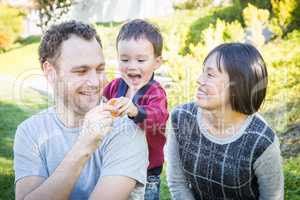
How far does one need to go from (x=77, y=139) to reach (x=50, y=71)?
1.45ft

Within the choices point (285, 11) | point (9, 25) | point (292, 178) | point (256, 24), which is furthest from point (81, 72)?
point (9, 25)

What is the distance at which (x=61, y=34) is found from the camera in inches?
87.5

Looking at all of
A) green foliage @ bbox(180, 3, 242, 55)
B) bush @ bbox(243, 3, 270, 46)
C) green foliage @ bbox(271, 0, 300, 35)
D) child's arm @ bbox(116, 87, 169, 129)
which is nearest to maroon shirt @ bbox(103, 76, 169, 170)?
child's arm @ bbox(116, 87, 169, 129)

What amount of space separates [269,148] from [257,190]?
0.32 m

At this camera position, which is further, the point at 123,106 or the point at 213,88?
the point at 213,88

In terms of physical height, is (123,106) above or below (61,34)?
below

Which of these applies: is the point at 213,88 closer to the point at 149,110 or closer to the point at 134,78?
the point at 149,110

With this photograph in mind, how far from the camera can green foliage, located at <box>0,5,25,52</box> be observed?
16000 millimetres

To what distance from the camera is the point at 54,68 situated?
2.28m

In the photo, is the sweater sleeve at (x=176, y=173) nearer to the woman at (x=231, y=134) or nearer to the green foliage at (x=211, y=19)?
the woman at (x=231, y=134)

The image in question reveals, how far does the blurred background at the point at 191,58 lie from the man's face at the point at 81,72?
2493mm

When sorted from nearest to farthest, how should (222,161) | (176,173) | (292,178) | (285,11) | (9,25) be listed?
1. (222,161)
2. (176,173)
3. (292,178)
4. (285,11)
5. (9,25)

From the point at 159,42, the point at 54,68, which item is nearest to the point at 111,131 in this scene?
the point at 54,68

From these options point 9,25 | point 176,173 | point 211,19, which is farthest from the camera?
point 9,25
